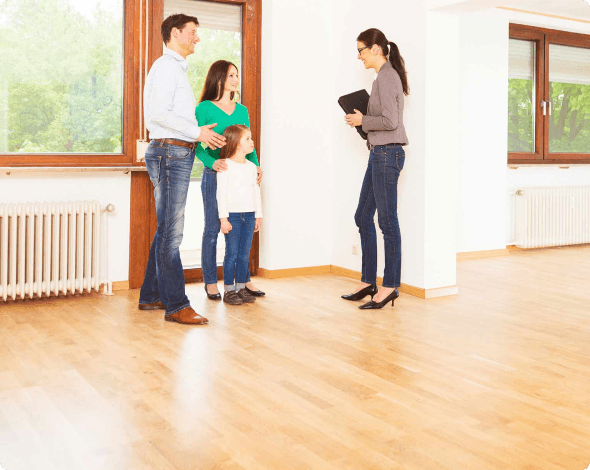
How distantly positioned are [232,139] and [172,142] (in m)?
0.66

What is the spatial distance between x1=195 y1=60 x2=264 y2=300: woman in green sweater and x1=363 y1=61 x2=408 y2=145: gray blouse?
0.80 meters

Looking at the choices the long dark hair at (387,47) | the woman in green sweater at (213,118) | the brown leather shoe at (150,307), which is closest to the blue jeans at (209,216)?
the woman in green sweater at (213,118)

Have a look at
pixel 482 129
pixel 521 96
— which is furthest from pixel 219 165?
pixel 521 96

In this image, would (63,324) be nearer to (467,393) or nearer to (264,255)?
(264,255)

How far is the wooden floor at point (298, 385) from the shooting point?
2207mm

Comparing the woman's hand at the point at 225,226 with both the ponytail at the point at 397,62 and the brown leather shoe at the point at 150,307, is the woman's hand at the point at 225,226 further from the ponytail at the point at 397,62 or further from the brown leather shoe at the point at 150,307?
the ponytail at the point at 397,62

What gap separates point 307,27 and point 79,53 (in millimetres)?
1755

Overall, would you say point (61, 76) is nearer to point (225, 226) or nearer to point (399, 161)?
point (225, 226)

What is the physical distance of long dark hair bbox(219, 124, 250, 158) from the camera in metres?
4.33

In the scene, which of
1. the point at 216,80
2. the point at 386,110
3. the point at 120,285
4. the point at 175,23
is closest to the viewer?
the point at 175,23

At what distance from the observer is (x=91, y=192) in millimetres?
4742

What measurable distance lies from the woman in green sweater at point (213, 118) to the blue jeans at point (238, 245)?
0.12 m

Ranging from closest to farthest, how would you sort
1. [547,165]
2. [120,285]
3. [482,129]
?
[120,285]
[482,129]
[547,165]

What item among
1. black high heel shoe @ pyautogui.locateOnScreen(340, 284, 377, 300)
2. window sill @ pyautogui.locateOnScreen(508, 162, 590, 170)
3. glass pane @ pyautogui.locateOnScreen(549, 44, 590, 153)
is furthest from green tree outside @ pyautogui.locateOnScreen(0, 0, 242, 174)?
glass pane @ pyautogui.locateOnScreen(549, 44, 590, 153)
